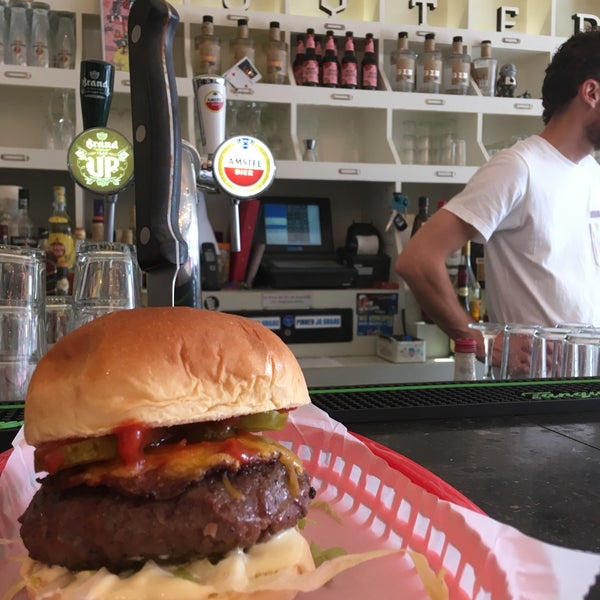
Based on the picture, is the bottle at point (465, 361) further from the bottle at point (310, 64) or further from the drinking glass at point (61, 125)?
the drinking glass at point (61, 125)

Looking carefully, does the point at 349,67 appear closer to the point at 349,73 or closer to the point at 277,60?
the point at 349,73

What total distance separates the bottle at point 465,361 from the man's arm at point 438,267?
1.55 ft

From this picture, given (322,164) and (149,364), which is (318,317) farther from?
(149,364)

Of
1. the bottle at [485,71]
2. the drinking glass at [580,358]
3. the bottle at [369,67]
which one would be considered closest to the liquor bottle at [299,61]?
the bottle at [369,67]

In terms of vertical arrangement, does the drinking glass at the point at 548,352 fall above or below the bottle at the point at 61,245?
below

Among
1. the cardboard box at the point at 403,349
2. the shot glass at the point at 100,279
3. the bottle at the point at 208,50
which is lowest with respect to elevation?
the cardboard box at the point at 403,349

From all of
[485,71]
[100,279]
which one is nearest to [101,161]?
[100,279]

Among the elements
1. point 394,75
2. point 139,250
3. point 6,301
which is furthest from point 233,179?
point 394,75

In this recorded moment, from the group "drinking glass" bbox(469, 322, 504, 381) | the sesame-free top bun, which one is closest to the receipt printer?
"drinking glass" bbox(469, 322, 504, 381)

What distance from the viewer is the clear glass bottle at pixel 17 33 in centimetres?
269

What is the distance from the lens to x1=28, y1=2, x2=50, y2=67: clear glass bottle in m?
2.71

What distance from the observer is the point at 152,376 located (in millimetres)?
638

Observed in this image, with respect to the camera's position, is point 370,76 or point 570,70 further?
point 370,76

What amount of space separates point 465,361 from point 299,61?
196cm
